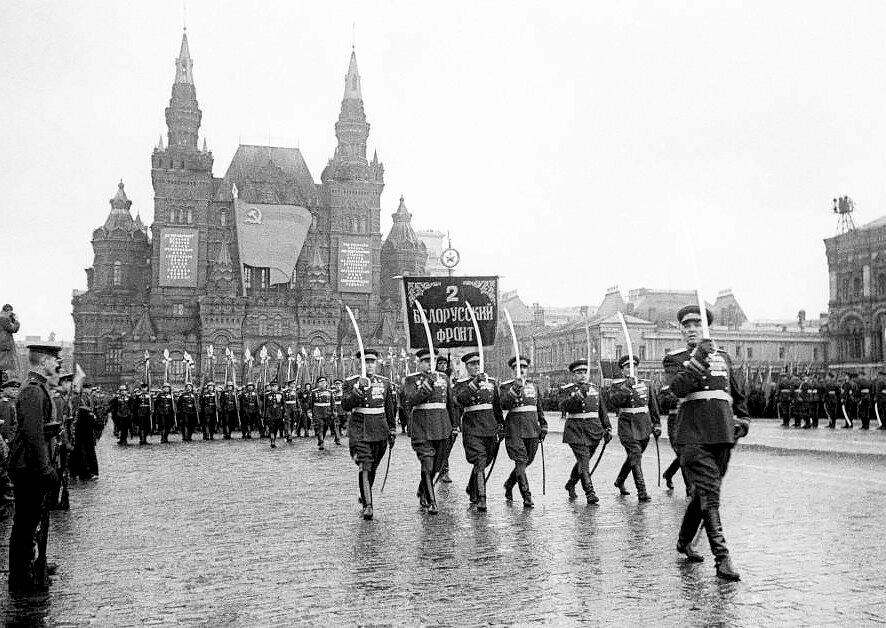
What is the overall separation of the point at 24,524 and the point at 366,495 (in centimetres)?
418

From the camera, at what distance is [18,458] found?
6.62 meters

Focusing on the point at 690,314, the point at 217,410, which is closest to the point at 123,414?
the point at 217,410

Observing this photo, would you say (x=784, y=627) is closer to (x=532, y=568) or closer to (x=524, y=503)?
Answer: (x=532, y=568)

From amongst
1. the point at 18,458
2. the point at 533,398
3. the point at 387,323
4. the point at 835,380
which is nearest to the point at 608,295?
the point at 387,323

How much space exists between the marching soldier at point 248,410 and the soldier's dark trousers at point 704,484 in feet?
79.6

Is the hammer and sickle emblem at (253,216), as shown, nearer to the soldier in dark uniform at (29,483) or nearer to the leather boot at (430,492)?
the leather boot at (430,492)

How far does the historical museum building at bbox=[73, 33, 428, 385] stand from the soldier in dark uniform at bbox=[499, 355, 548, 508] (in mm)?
64730

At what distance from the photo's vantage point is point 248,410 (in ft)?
99.3

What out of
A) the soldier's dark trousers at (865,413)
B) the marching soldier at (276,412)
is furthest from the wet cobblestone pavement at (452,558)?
the soldier's dark trousers at (865,413)

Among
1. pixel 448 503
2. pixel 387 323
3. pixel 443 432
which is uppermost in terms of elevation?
pixel 387 323

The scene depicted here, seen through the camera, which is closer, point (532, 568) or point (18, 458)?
point (18, 458)

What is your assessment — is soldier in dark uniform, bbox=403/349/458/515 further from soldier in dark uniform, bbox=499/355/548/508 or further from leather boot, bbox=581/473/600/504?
leather boot, bbox=581/473/600/504

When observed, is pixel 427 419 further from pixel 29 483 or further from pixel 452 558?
pixel 29 483

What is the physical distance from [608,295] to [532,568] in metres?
84.5
